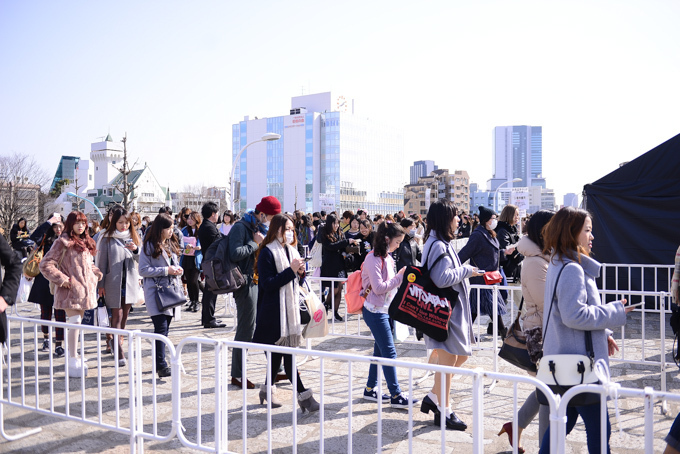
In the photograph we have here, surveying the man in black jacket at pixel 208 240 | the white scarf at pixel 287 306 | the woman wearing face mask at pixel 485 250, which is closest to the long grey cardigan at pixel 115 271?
the man in black jacket at pixel 208 240

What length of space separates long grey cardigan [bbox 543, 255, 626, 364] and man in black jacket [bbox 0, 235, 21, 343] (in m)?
3.85

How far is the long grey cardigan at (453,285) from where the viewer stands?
15.4ft

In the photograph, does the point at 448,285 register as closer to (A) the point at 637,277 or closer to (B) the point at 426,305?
(B) the point at 426,305

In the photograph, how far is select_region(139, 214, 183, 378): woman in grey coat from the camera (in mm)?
6551

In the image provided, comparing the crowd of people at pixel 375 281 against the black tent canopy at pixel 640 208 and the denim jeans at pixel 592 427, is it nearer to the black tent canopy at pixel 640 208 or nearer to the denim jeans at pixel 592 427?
the denim jeans at pixel 592 427

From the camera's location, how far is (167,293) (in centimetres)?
663

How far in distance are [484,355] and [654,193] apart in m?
6.05

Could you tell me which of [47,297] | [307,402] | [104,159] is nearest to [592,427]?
[307,402]

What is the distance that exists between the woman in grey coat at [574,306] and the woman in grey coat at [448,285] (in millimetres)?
1201

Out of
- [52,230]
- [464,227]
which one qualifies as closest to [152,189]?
[464,227]

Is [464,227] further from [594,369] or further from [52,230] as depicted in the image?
[594,369]

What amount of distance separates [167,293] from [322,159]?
4605 inches

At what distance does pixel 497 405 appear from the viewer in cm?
548

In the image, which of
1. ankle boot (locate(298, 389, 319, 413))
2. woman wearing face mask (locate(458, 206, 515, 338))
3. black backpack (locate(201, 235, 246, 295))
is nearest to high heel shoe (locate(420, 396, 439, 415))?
ankle boot (locate(298, 389, 319, 413))
